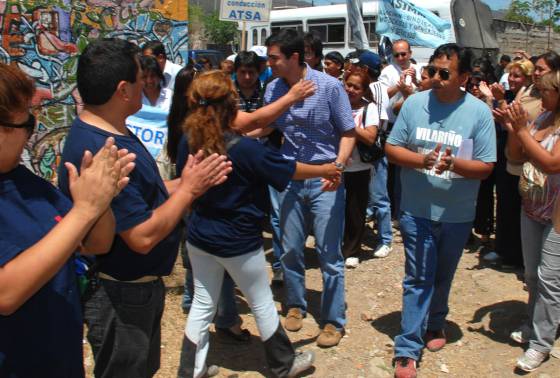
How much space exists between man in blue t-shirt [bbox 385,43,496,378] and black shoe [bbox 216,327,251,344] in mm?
1120

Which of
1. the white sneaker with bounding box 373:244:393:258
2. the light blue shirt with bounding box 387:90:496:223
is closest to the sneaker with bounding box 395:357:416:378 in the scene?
the light blue shirt with bounding box 387:90:496:223

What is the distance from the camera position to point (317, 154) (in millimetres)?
4090

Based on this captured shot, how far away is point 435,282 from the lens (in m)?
3.94

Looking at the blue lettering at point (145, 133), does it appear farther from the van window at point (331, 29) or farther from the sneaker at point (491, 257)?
the van window at point (331, 29)

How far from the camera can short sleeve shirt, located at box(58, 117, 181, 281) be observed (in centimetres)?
221

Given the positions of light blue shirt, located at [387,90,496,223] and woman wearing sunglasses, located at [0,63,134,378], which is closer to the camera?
woman wearing sunglasses, located at [0,63,134,378]

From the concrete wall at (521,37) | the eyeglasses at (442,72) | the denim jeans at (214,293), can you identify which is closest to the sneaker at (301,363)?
the denim jeans at (214,293)

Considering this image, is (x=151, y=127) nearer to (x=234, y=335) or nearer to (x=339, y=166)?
(x=339, y=166)

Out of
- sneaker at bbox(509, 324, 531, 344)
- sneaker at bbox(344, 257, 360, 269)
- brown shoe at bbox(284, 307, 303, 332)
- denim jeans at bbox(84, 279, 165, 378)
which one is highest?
denim jeans at bbox(84, 279, 165, 378)

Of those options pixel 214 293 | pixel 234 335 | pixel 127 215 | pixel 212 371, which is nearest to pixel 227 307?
pixel 234 335

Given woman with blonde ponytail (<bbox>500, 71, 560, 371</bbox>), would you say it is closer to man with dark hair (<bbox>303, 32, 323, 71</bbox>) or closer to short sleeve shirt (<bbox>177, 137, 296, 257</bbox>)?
short sleeve shirt (<bbox>177, 137, 296, 257</bbox>)

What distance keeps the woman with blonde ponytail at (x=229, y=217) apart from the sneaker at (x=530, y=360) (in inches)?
59.1

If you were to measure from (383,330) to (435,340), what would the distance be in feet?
1.56

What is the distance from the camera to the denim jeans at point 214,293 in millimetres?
3307
